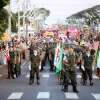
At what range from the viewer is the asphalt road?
25.2 metres

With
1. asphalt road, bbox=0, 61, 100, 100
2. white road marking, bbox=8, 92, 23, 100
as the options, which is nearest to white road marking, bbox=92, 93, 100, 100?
asphalt road, bbox=0, 61, 100, 100

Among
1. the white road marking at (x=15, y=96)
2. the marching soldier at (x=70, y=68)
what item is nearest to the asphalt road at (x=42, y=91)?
the white road marking at (x=15, y=96)

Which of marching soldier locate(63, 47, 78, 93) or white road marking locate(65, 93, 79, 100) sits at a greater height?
marching soldier locate(63, 47, 78, 93)

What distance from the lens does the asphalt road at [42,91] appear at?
25156 millimetres

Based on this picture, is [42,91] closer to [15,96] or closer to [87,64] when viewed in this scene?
[15,96]

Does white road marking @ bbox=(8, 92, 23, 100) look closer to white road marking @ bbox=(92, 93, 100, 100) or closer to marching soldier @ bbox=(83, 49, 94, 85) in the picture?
white road marking @ bbox=(92, 93, 100, 100)

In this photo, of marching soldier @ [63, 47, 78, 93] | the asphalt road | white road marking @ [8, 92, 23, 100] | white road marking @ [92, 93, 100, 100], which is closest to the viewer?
white road marking @ [92, 93, 100, 100]

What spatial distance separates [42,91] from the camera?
27797 mm

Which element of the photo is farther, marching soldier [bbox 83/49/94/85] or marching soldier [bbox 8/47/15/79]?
marching soldier [bbox 8/47/15/79]

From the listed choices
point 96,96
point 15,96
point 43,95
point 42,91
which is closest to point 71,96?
point 96,96

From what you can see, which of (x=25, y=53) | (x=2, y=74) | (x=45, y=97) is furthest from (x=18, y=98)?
(x=25, y=53)

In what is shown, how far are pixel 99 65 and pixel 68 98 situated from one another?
1159 centimetres

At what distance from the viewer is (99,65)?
36.2 meters

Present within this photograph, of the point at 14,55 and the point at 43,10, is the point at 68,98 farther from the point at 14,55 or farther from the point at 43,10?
the point at 43,10
